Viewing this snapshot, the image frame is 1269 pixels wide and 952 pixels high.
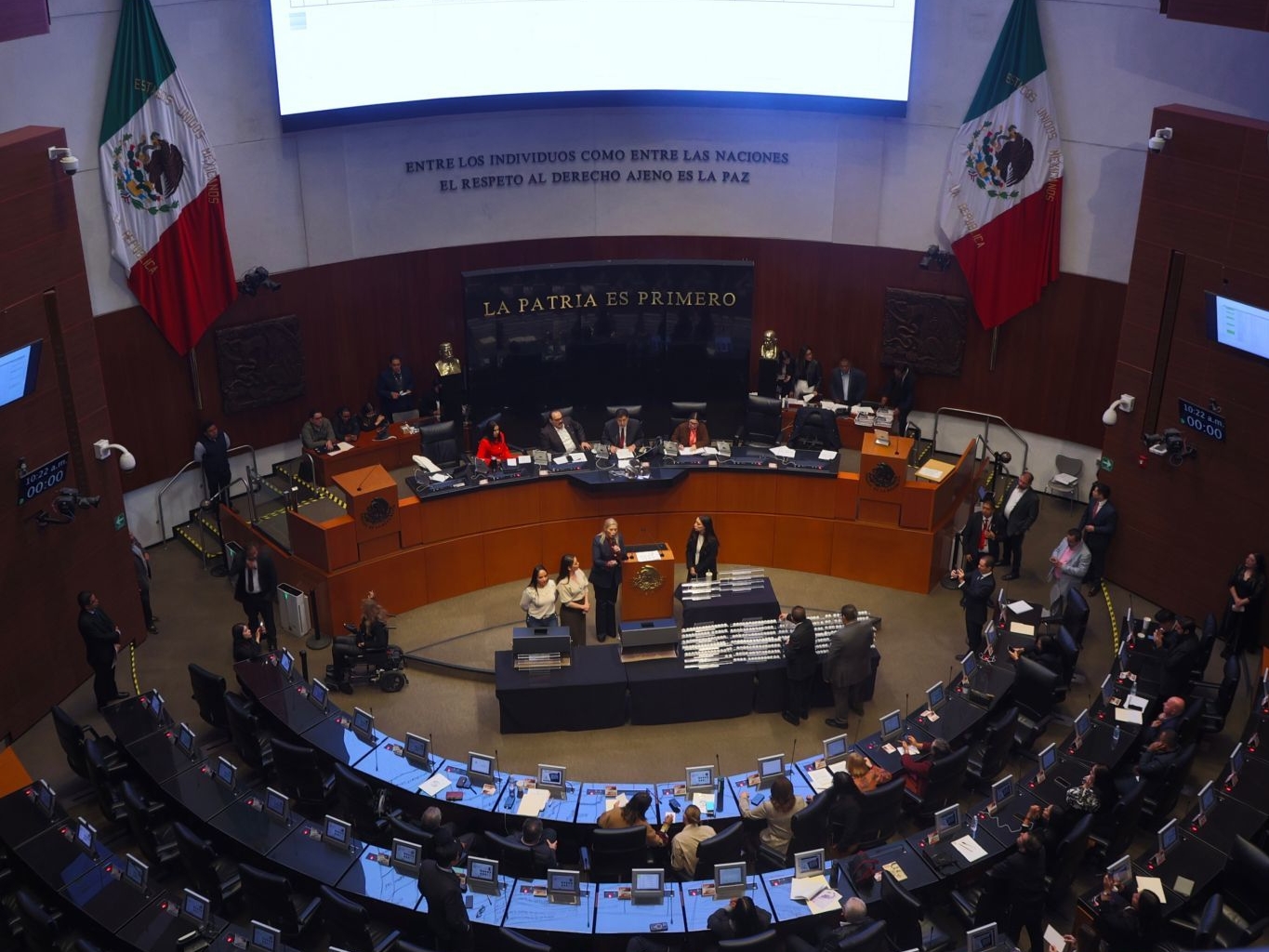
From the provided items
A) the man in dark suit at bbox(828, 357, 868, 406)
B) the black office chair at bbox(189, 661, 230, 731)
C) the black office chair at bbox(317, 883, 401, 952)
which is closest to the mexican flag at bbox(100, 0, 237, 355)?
the black office chair at bbox(189, 661, 230, 731)

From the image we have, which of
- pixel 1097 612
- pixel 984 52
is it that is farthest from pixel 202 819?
pixel 984 52

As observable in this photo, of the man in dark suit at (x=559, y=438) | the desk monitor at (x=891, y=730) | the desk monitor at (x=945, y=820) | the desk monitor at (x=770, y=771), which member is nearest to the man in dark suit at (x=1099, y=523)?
the desk monitor at (x=891, y=730)

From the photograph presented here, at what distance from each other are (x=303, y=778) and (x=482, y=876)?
8.67 ft

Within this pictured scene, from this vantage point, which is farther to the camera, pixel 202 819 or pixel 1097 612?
pixel 1097 612

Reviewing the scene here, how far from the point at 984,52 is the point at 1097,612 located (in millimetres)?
7811

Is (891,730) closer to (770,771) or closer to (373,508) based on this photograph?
(770,771)

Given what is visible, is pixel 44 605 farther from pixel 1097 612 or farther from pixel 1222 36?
pixel 1222 36

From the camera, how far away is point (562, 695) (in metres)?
14.2

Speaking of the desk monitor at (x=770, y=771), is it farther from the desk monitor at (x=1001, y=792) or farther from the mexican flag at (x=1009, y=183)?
the mexican flag at (x=1009, y=183)

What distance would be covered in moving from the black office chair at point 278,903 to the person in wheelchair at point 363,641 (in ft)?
12.8

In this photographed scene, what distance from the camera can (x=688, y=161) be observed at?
20.2 meters

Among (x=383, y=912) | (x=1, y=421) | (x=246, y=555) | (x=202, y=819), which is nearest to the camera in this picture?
(x=383, y=912)

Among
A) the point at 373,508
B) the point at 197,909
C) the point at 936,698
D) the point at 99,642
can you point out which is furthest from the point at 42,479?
the point at 936,698

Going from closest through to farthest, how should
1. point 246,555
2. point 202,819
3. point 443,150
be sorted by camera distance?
point 202,819 → point 246,555 → point 443,150
